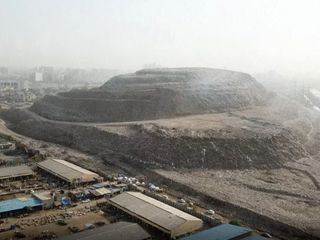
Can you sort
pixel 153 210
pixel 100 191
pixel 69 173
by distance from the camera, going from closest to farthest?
pixel 153 210
pixel 100 191
pixel 69 173

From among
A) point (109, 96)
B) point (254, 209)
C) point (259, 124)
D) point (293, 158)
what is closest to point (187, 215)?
point (254, 209)

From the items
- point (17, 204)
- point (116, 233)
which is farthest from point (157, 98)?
point (116, 233)

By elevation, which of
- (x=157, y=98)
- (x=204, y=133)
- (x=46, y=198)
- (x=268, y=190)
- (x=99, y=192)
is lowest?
(x=268, y=190)

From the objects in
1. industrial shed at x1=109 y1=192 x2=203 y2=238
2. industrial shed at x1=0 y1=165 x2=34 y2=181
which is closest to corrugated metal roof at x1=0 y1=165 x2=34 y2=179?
industrial shed at x1=0 y1=165 x2=34 y2=181

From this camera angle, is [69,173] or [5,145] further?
[5,145]

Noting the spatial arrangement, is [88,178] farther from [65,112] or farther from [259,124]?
[65,112]

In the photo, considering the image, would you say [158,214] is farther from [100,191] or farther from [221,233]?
[100,191]
